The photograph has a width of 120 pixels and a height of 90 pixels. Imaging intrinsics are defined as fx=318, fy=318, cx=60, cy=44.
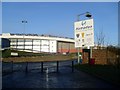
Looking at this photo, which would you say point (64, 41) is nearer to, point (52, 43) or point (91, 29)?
point (52, 43)

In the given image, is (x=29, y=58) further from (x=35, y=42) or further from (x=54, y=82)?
(x=35, y=42)

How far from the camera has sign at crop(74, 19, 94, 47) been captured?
43.1 m

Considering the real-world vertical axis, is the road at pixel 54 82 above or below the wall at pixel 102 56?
below

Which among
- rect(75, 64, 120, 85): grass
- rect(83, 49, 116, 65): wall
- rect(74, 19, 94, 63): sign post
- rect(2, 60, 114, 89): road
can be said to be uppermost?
rect(74, 19, 94, 63): sign post

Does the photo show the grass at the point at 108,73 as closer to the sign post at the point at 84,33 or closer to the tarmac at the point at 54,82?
the tarmac at the point at 54,82

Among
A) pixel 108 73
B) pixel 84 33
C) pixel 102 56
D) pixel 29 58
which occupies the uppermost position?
Answer: pixel 84 33

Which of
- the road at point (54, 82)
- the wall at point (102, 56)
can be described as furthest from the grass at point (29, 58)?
the road at point (54, 82)

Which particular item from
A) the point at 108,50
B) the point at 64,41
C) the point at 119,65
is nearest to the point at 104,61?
the point at 108,50

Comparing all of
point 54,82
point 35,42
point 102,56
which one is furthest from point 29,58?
point 35,42

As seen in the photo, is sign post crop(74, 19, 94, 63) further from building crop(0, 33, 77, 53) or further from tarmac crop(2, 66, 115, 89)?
building crop(0, 33, 77, 53)

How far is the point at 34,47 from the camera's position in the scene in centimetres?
15288

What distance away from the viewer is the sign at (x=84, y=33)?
1698 inches

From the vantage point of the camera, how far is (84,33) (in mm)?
44438

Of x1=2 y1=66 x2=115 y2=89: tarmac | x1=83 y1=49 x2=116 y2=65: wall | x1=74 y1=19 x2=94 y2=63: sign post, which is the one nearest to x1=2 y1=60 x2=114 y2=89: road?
x1=2 y1=66 x2=115 y2=89: tarmac
